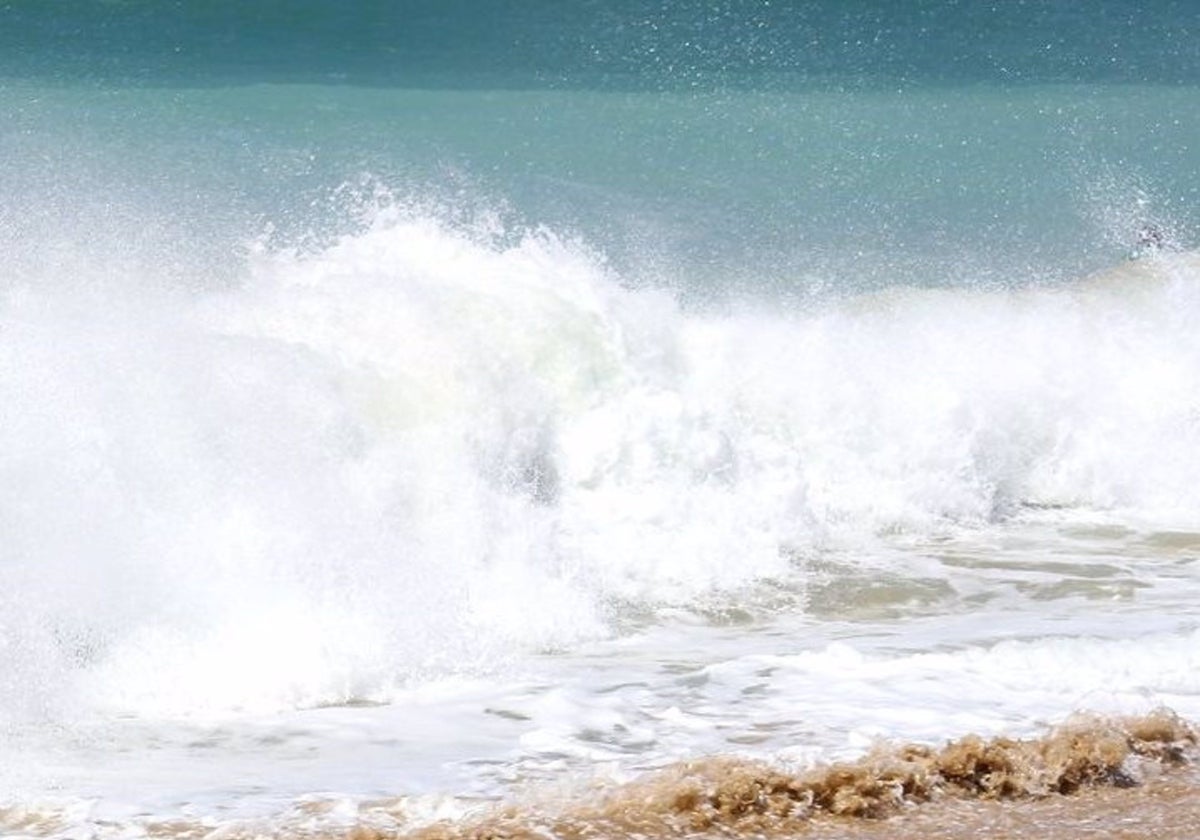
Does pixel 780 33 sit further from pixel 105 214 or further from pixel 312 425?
pixel 312 425

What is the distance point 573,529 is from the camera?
31.7 ft

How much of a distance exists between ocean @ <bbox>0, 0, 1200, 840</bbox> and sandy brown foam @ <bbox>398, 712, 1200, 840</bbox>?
0.06ft

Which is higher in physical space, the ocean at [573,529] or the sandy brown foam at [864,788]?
the ocean at [573,529]

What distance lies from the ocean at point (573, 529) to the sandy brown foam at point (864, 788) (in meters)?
0.02

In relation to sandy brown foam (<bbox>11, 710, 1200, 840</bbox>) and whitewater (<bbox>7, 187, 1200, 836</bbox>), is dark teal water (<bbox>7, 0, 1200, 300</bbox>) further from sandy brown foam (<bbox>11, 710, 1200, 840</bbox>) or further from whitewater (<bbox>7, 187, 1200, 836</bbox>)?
sandy brown foam (<bbox>11, 710, 1200, 840</bbox>)

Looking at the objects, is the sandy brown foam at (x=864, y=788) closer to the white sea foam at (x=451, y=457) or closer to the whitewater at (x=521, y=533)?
the whitewater at (x=521, y=533)

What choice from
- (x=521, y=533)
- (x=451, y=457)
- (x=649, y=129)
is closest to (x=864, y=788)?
(x=521, y=533)

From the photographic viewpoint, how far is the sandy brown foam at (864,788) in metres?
5.75

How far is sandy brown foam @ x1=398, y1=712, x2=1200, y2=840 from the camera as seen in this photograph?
5746 mm

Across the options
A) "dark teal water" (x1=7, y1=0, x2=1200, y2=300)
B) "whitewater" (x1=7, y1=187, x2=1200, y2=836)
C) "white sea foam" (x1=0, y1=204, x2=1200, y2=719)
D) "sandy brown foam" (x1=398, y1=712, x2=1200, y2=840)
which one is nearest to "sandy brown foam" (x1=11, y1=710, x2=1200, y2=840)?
"sandy brown foam" (x1=398, y1=712, x2=1200, y2=840)

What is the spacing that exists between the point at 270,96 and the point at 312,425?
18811 millimetres

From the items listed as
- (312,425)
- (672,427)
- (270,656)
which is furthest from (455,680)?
(672,427)

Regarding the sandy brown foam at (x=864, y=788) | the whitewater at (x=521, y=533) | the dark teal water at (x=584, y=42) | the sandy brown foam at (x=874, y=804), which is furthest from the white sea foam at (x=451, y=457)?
the dark teal water at (x=584, y=42)

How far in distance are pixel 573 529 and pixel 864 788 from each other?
3.76 meters
